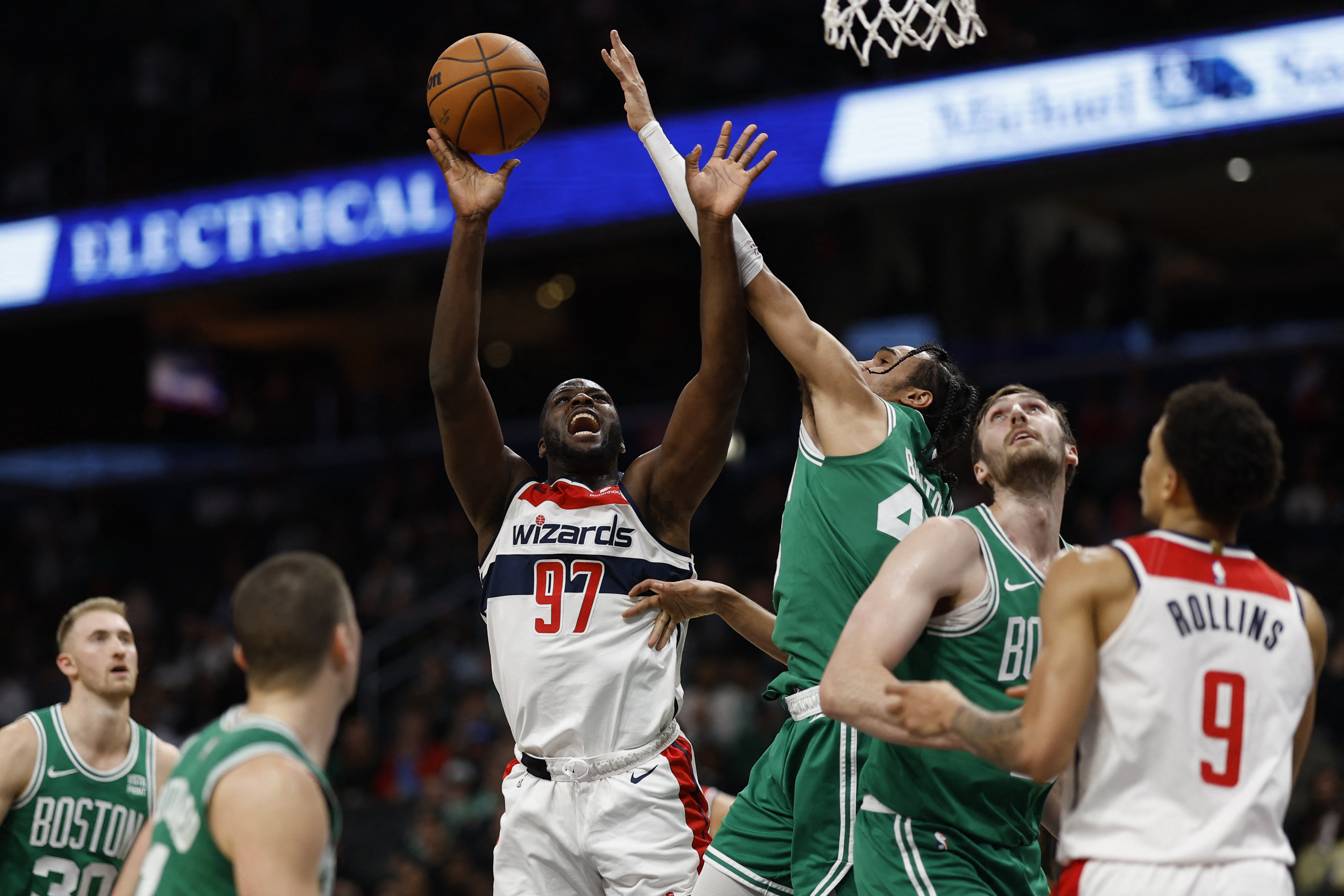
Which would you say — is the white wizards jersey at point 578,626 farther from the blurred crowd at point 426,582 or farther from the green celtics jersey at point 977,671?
the blurred crowd at point 426,582

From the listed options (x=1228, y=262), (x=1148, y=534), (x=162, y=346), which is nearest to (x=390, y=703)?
(x=162, y=346)

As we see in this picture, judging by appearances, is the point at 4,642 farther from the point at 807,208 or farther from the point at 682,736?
the point at 682,736

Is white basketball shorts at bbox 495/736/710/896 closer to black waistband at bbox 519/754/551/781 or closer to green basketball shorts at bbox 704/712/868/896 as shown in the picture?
black waistband at bbox 519/754/551/781

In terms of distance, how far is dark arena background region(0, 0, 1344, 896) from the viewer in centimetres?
1048

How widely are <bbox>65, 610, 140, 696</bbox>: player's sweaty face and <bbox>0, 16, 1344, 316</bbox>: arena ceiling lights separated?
21.9ft

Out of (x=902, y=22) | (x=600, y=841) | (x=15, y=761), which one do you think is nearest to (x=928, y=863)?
(x=600, y=841)

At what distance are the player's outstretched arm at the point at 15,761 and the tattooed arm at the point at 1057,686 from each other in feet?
11.8

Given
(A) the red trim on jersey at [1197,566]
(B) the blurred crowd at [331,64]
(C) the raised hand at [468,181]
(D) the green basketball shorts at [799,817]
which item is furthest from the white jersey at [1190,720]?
(B) the blurred crowd at [331,64]

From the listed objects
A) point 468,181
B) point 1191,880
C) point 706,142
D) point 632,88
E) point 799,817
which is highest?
point 706,142

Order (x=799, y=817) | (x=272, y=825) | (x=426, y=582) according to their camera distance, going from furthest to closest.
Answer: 1. (x=426, y=582)
2. (x=799, y=817)
3. (x=272, y=825)

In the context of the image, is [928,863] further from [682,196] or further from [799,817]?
[682,196]

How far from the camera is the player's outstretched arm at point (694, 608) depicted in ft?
15.1

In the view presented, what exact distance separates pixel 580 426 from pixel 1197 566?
2.45 m

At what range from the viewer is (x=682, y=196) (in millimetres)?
4598
